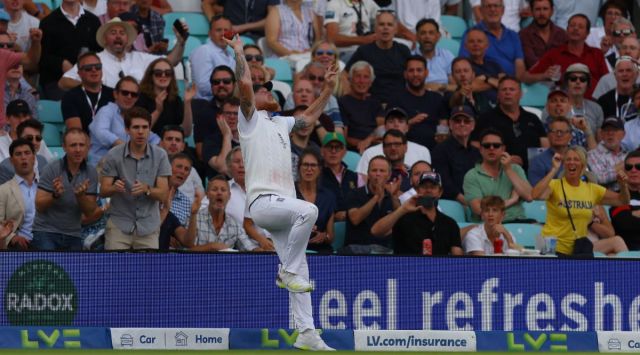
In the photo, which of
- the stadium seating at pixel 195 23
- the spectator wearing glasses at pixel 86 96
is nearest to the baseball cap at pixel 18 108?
the spectator wearing glasses at pixel 86 96

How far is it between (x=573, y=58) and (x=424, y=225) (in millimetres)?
5409

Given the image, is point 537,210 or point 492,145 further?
point 537,210

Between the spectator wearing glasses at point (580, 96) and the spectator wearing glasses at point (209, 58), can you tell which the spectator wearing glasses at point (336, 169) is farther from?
the spectator wearing glasses at point (580, 96)

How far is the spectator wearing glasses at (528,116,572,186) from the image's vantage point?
16.4 metres

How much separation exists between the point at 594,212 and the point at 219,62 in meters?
4.97

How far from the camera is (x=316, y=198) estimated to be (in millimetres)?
14703

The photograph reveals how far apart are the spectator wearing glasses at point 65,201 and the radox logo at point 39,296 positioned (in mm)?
1049

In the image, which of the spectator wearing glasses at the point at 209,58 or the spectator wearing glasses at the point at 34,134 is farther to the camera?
the spectator wearing glasses at the point at 209,58

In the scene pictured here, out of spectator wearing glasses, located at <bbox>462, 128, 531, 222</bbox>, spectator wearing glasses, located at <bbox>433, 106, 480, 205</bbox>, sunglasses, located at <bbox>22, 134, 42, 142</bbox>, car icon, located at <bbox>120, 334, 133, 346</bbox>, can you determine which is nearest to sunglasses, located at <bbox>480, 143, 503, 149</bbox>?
spectator wearing glasses, located at <bbox>462, 128, 531, 222</bbox>

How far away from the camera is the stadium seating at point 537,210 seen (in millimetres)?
15914

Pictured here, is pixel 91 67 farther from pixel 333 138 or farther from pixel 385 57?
pixel 385 57

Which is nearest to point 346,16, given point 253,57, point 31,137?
point 253,57

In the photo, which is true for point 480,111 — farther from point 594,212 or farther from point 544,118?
point 594,212

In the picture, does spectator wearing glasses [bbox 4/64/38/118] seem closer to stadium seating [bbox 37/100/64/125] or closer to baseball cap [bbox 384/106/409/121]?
stadium seating [bbox 37/100/64/125]
